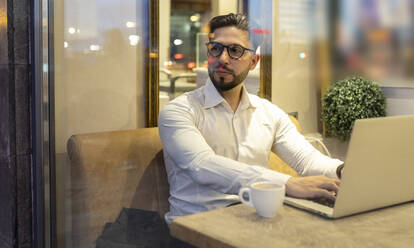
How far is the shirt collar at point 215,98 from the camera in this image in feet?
4.85

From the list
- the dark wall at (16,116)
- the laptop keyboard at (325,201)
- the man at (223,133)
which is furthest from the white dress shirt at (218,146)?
the dark wall at (16,116)

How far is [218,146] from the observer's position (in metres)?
1.41

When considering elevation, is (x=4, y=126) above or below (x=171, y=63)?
below

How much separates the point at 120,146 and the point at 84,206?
9.9 inches

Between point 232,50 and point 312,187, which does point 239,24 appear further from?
point 312,187

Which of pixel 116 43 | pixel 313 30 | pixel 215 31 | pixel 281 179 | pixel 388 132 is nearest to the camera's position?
pixel 388 132

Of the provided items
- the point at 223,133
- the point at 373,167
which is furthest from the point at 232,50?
the point at 373,167

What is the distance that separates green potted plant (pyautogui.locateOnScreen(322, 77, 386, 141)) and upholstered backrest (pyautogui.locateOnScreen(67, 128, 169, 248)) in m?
0.56

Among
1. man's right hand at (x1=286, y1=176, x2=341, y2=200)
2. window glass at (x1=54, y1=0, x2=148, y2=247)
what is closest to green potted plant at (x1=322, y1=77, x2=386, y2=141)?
man's right hand at (x1=286, y1=176, x2=341, y2=200)

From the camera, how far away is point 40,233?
6.00ft

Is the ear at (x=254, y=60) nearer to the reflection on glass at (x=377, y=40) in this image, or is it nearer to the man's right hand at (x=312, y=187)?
the reflection on glass at (x=377, y=40)

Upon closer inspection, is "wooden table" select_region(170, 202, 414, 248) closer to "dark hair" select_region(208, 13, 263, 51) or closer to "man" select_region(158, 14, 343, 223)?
"man" select_region(158, 14, 343, 223)

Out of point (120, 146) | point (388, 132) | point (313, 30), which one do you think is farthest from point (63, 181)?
point (388, 132)

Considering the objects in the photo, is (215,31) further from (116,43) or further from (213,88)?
(116,43)
